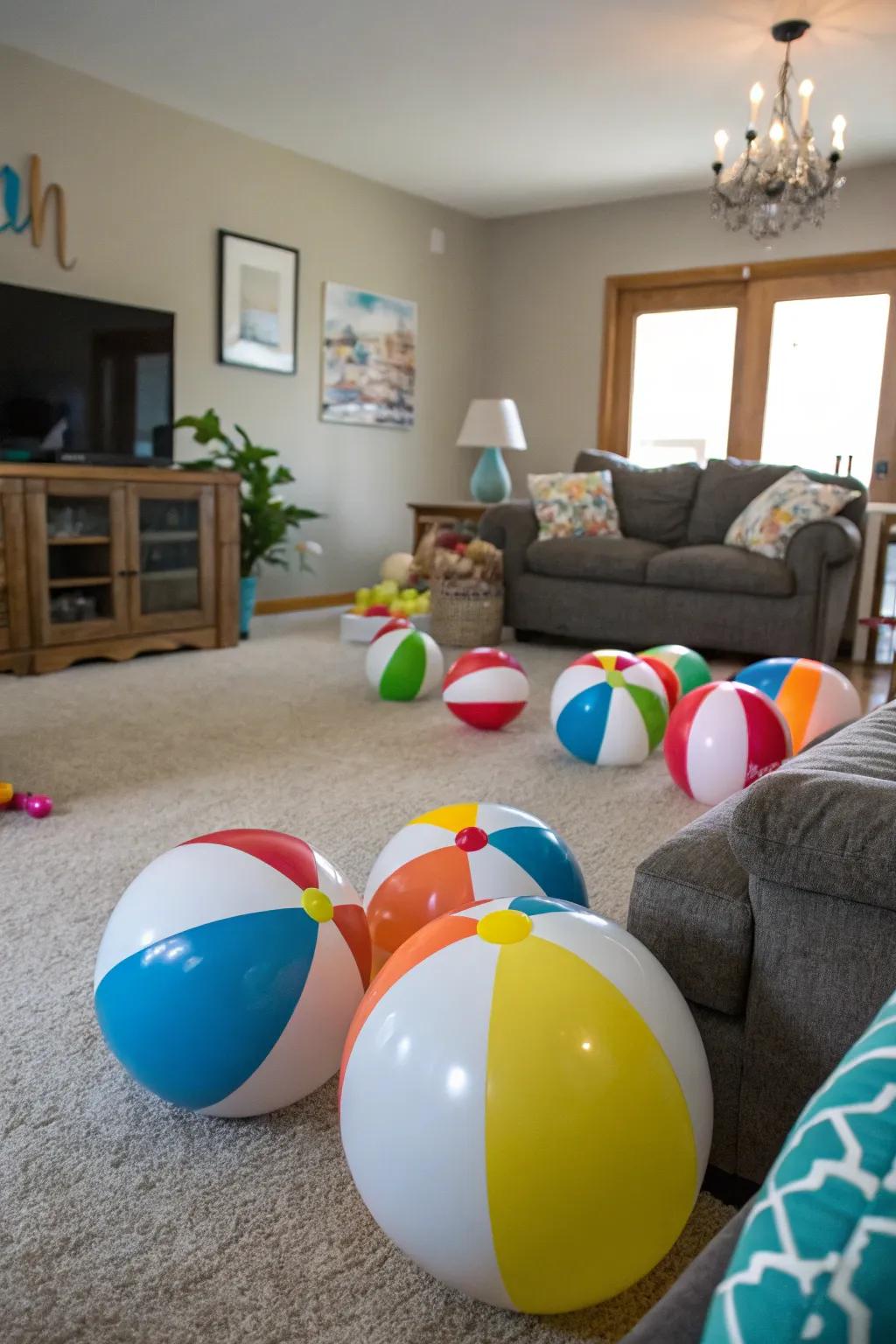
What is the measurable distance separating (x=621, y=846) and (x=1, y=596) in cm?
273

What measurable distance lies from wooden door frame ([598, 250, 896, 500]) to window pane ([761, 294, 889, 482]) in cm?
6

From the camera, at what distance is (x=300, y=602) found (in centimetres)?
619

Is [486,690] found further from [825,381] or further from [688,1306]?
[825,381]

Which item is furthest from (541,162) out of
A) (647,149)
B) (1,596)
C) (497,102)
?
(1,596)

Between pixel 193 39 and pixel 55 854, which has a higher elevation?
pixel 193 39

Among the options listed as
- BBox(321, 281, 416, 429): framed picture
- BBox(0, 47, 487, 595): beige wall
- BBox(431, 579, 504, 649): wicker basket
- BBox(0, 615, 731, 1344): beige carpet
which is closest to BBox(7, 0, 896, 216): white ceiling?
BBox(0, 47, 487, 595): beige wall

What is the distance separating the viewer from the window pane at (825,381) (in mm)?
5992

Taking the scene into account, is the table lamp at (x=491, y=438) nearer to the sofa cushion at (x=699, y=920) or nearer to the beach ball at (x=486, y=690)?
the beach ball at (x=486, y=690)

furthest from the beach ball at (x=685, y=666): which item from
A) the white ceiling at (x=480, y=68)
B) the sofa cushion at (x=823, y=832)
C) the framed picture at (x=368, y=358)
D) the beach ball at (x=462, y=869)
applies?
the framed picture at (x=368, y=358)

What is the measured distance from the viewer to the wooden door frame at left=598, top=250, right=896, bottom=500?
5922 millimetres

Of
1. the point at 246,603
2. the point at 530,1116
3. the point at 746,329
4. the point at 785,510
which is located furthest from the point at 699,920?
the point at 746,329

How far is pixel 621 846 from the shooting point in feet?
7.43

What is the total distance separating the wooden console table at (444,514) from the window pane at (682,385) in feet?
4.95

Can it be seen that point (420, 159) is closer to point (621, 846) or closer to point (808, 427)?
point (808, 427)
